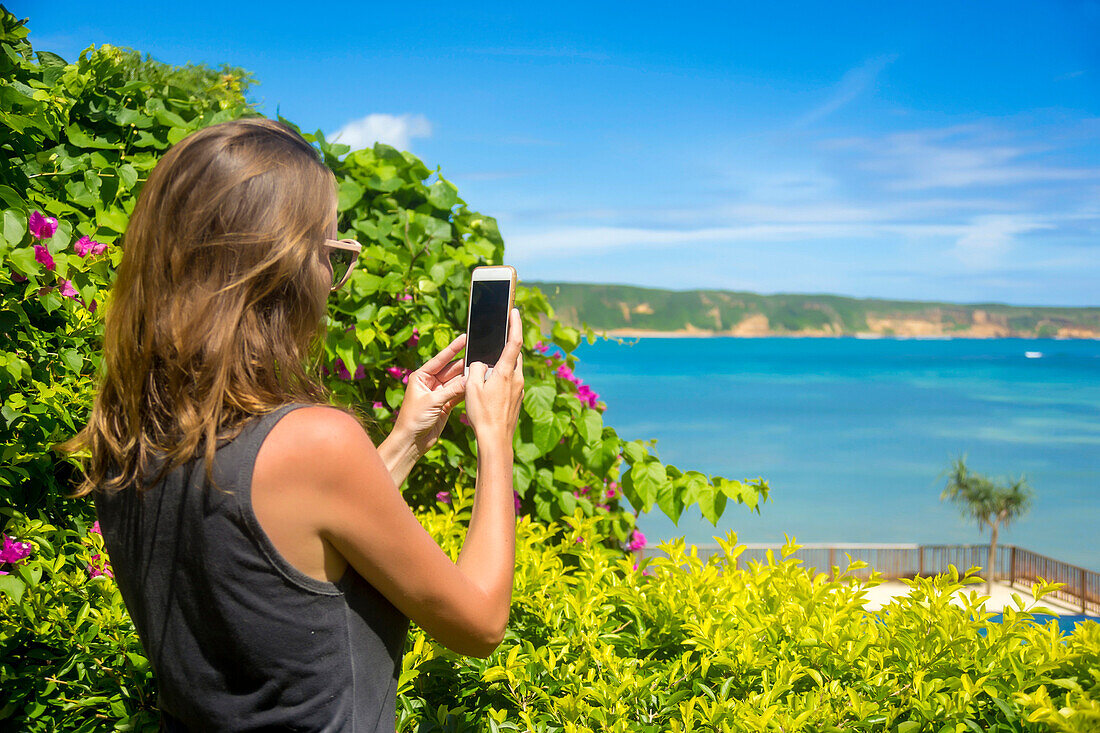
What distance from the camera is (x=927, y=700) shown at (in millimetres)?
1579

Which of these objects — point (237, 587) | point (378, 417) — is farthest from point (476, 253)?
point (237, 587)

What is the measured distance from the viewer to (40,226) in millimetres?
2344

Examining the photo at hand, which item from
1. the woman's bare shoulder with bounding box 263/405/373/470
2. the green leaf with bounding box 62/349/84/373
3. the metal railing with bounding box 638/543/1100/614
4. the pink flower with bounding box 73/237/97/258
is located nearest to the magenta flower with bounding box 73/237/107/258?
the pink flower with bounding box 73/237/97/258

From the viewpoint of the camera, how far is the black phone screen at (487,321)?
160 centimetres

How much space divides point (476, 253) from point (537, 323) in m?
0.41

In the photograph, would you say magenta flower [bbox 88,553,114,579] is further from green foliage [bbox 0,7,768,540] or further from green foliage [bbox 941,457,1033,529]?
green foliage [bbox 941,457,1033,529]

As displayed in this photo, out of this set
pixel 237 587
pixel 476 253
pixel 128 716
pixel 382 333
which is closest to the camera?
pixel 237 587

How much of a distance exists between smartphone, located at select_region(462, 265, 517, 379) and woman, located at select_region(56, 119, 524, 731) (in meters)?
0.51

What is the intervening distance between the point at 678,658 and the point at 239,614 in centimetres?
119

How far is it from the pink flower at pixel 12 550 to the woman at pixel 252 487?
140 cm

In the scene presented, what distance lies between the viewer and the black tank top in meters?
0.98

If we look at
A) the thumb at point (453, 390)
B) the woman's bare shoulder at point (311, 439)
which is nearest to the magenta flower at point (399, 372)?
the thumb at point (453, 390)

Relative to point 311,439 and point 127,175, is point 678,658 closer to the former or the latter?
point 311,439

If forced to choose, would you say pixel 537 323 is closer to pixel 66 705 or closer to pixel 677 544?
pixel 677 544
